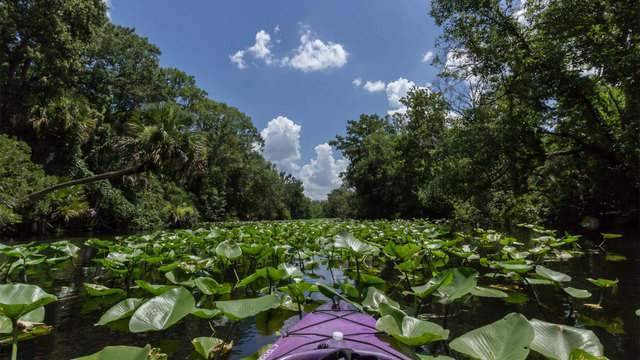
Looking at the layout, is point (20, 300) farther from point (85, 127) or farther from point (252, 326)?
point (85, 127)

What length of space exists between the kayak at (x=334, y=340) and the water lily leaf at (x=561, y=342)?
62 cm

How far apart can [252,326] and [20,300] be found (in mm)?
1995

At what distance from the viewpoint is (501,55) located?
36.8 feet

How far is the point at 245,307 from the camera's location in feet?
6.61

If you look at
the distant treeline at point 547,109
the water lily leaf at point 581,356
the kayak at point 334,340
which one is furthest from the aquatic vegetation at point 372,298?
the distant treeline at point 547,109

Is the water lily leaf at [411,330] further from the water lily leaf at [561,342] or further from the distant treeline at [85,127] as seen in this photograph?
the distant treeline at [85,127]

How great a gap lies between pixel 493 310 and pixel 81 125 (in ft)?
61.1

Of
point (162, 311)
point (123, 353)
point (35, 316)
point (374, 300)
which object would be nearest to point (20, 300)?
point (35, 316)

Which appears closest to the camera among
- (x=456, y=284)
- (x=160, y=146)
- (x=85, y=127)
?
(x=456, y=284)

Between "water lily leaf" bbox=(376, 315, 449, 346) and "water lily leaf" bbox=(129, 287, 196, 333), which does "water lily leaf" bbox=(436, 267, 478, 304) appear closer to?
"water lily leaf" bbox=(376, 315, 449, 346)

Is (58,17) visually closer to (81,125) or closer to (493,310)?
(81,125)

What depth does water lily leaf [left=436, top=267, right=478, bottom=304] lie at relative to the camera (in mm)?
2320

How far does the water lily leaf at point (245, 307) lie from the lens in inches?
74.5

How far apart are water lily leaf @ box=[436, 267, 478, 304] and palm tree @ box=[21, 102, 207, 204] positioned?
10.4 m
